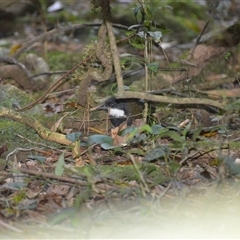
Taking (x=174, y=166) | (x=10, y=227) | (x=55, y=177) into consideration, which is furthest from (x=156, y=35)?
(x=10, y=227)

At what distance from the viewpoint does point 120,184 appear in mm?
2303

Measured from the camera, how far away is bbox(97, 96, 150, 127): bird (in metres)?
3.08

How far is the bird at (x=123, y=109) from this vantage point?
308 cm

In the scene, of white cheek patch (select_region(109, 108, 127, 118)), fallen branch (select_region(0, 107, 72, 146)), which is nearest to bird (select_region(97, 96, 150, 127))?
white cheek patch (select_region(109, 108, 127, 118))

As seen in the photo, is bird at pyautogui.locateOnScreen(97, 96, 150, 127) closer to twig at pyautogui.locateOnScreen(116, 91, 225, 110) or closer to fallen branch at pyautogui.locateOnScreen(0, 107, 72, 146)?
twig at pyautogui.locateOnScreen(116, 91, 225, 110)

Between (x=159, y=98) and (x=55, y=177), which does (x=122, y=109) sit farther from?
(x=55, y=177)

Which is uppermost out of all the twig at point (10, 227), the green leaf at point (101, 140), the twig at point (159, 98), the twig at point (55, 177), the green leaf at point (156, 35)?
the green leaf at point (156, 35)

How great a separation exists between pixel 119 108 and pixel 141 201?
1051 mm

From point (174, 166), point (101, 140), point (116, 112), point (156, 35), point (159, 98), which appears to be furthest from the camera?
point (116, 112)

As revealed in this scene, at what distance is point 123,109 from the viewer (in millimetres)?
3123

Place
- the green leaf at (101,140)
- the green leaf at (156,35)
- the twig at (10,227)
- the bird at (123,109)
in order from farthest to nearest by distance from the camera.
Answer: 1. the bird at (123,109)
2. the green leaf at (156,35)
3. the green leaf at (101,140)
4. the twig at (10,227)

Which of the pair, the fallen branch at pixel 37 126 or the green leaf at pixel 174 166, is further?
the fallen branch at pixel 37 126

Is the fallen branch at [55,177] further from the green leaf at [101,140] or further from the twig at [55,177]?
the green leaf at [101,140]

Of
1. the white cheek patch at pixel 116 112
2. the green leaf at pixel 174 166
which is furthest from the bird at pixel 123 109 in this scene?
the green leaf at pixel 174 166
